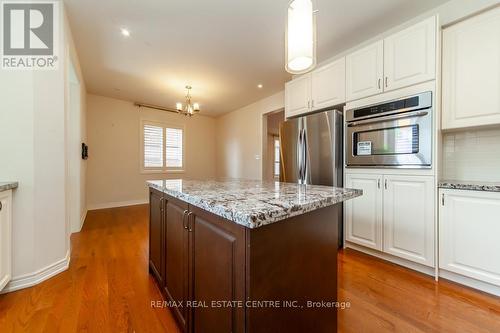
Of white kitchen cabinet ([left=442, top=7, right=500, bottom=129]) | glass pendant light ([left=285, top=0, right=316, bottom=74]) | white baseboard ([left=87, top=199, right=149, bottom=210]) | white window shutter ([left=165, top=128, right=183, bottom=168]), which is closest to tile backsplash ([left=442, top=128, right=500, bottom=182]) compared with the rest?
white kitchen cabinet ([left=442, top=7, right=500, bottom=129])

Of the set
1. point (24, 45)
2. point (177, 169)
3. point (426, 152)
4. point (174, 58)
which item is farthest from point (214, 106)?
point (426, 152)

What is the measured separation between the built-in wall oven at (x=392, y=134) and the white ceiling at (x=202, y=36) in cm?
99

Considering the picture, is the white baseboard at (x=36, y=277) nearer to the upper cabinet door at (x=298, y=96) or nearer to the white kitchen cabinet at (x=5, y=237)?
the white kitchen cabinet at (x=5, y=237)

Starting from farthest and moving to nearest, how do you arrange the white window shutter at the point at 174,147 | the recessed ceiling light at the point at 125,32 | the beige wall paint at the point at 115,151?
the white window shutter at the point at 174,147, the beige wall paint at the point at 115,151, the recessed ceiling light at the point at 125,32

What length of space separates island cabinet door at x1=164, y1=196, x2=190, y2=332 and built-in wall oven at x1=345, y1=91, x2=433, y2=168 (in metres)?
2.00

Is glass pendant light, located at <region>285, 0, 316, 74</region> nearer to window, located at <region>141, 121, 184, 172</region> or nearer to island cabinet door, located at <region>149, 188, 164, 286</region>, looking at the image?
island cabinet door, located at <region>149, 188, 164, 286</region>

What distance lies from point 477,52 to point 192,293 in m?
2.85

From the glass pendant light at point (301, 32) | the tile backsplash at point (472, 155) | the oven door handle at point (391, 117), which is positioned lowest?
the tile backsplash at point (472, 155)

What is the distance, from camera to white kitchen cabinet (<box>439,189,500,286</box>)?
5.18 ft

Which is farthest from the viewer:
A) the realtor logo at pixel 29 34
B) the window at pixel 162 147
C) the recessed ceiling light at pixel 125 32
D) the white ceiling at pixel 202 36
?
the window at pixel 162 147

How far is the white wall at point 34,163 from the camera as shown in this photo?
170 centimetres

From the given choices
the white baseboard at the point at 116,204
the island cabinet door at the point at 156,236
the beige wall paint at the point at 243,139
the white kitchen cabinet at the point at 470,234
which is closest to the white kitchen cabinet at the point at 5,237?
the island cabinet door at the point at 156,236

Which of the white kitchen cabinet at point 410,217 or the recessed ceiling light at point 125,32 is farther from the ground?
the recessed ceiling light at point 125,32

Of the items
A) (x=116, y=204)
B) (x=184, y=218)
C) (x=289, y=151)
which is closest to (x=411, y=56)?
(x=289, y=151)
